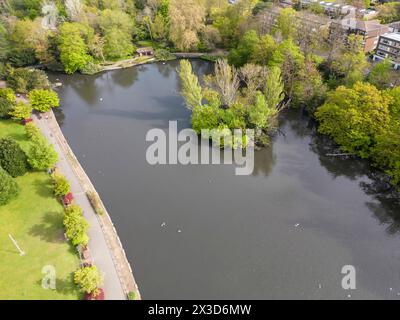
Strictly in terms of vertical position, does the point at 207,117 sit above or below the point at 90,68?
below

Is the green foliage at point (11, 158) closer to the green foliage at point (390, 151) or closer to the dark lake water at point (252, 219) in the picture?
the dark lake water at point (252, 219)

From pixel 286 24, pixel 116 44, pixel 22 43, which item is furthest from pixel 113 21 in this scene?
pixel 286 24

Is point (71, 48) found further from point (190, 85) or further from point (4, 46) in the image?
point (190, 85)

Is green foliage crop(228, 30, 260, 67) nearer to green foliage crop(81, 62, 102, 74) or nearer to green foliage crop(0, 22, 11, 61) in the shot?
green foliage crop(81, 62, 102, 74)

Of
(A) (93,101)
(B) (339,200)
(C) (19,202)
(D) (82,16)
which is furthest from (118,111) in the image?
(B) (339,200)

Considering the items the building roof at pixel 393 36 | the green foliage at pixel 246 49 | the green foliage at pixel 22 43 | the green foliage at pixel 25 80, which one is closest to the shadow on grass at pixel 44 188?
the green foliage at pixel 25 80

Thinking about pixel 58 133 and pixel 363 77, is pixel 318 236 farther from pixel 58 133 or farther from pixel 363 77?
pixel 58 133
